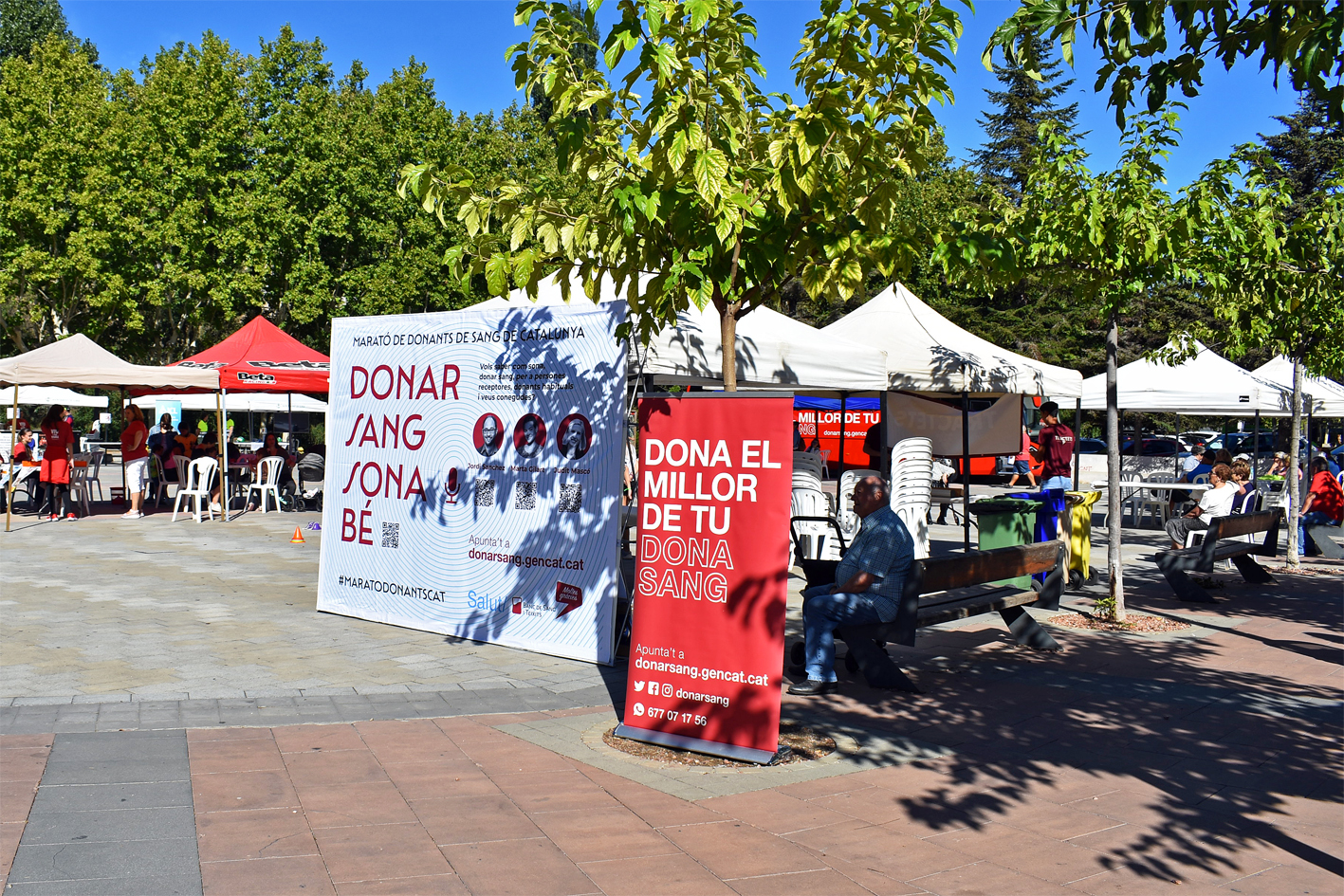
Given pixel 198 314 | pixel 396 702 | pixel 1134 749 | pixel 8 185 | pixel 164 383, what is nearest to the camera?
pixel 1134 749

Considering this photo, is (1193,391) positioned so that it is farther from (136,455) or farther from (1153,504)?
(136,455)

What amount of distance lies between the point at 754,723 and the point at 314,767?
2095mm

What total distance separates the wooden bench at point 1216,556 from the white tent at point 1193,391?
5.66m

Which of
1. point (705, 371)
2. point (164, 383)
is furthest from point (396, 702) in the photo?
point (164, 383)

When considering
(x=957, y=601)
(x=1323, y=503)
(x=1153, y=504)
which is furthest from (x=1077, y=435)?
(x=957, y=601)

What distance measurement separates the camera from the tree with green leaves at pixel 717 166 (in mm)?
5109

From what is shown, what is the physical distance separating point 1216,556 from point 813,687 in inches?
232

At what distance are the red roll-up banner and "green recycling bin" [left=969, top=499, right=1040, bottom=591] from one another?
519 centimetres

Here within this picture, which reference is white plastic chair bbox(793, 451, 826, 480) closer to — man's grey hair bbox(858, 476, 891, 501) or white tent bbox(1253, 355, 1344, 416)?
man's grey hair bbox(858, 476, 891, 501)

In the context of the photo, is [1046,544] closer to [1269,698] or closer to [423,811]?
[1269,698]

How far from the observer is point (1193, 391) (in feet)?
58.2

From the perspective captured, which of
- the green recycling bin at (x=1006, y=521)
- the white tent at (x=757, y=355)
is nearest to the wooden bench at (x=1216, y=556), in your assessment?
the green recycling bin at (x=1006, y=521)

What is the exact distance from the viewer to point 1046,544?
8.44 meters

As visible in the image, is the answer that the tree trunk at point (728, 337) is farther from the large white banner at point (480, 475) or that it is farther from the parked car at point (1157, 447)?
the parked car at point (1157, 447)
